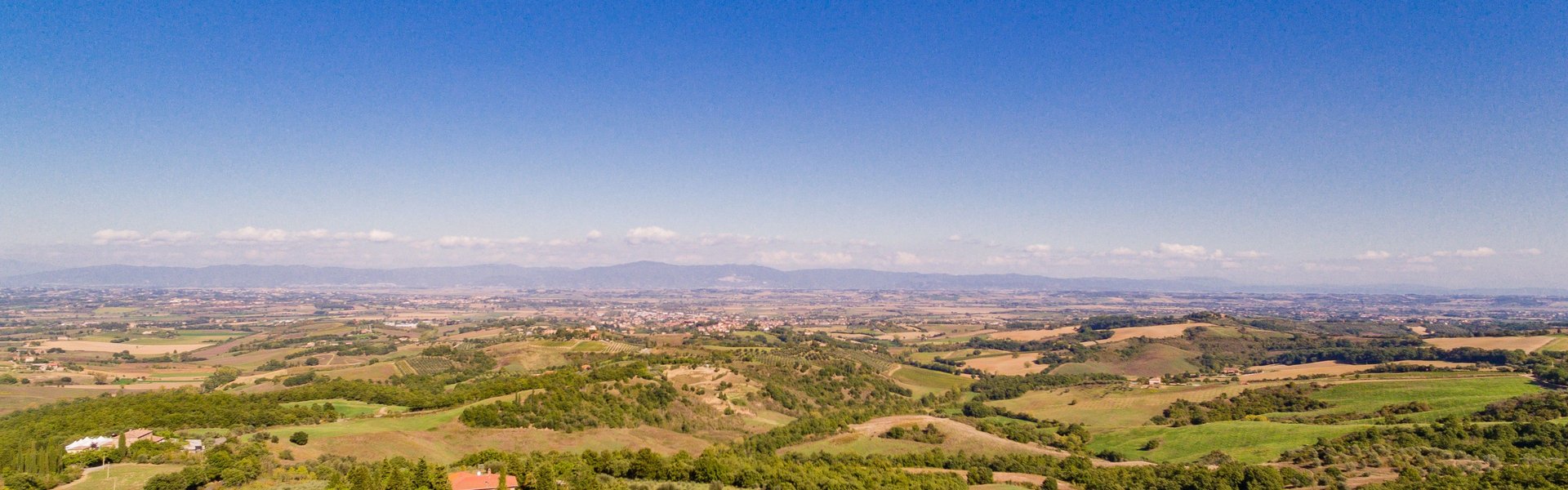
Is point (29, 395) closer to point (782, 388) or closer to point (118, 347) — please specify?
point (118, 347)

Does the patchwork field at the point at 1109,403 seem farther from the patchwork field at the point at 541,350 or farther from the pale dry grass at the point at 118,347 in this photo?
the pale dry grass at the point at 118,347

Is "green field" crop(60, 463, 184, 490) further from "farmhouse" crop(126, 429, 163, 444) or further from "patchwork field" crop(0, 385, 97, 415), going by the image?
"patchwork field" crop(0, 385, 97, 415)

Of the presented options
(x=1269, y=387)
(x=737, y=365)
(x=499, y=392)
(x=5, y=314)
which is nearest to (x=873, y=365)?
(x=737, y=365)

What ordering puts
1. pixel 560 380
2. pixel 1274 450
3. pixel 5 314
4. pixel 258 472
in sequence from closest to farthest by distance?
pixel 258 472
pixel 1274 450
pixel 560 380
pixel 5 314

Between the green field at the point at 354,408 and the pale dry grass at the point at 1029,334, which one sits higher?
the green field at the point at 354,408

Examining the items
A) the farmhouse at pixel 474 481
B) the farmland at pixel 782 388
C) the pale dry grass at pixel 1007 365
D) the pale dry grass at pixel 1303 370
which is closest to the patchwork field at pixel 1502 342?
the farmland at pixel 782 388

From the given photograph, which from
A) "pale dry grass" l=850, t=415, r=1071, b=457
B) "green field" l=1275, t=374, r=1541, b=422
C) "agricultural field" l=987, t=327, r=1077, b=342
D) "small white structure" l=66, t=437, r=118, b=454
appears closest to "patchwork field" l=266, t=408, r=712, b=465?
"small white structure" l=66, t=437, r=118, b=454

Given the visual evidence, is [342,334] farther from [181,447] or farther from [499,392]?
[181,447]
